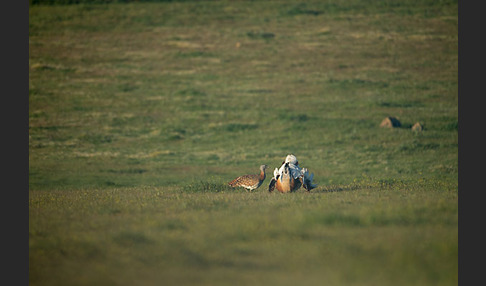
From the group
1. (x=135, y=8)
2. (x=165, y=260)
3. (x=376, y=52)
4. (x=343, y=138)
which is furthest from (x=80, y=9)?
(x=165, y=260)

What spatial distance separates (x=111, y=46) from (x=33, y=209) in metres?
47.8

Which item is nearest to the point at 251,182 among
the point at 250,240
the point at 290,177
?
the point at 290,177

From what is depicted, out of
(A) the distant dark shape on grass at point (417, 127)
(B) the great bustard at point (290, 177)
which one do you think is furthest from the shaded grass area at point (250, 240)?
(A) the distant dark shape on grass at point (417, 127)

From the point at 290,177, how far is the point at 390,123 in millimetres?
26146

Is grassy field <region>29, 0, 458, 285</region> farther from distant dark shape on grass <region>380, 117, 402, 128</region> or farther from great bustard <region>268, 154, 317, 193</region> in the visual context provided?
distant dark shape on grass <region>380, 117, 402, 128</region>

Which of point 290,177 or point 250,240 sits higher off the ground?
point 290,177

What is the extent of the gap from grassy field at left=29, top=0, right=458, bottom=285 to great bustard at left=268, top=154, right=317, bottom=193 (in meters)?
0.46

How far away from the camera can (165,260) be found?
42.2 feet

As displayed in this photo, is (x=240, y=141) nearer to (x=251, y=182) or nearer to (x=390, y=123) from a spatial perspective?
(x=390, y=123)

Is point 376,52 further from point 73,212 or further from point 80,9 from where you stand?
point 73,212

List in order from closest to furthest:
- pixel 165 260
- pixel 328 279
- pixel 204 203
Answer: pixel 328 279
pixel 165 260
pixel 204 203

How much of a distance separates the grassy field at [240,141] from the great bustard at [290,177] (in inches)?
18.0

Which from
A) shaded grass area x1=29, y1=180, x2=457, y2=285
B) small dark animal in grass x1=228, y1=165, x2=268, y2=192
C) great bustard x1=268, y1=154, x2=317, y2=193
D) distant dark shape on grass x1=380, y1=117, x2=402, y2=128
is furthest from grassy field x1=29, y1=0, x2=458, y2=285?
distant dark shape on grass x1=380, y1=117, x2=402, y2=128

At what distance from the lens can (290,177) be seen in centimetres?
2006
